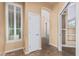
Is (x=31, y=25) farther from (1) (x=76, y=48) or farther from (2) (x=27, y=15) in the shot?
(1) (x=76, y=48)

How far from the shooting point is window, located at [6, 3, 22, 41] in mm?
2549

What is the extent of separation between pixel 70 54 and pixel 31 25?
3.14ft

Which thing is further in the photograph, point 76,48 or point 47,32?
point 47,32

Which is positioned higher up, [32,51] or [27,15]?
[27,15]

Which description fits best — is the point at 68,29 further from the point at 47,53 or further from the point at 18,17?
the point at 18,17

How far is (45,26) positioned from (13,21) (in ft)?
2.12

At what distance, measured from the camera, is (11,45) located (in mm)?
2559

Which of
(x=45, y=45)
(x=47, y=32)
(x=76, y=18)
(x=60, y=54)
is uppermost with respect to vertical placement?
(x=76, y=18)

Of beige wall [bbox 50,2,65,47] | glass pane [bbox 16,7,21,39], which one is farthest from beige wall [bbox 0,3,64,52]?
glass pane [bbox 16,7,21,39]

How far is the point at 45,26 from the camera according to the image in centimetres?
268

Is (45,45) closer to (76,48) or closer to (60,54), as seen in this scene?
A: (60,54)

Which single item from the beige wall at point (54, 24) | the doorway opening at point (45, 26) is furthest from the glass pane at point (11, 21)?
the beige wall at point (54, 24)

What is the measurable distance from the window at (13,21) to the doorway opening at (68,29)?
85 cm

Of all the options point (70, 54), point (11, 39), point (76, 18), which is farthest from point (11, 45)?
point (76, 18)
